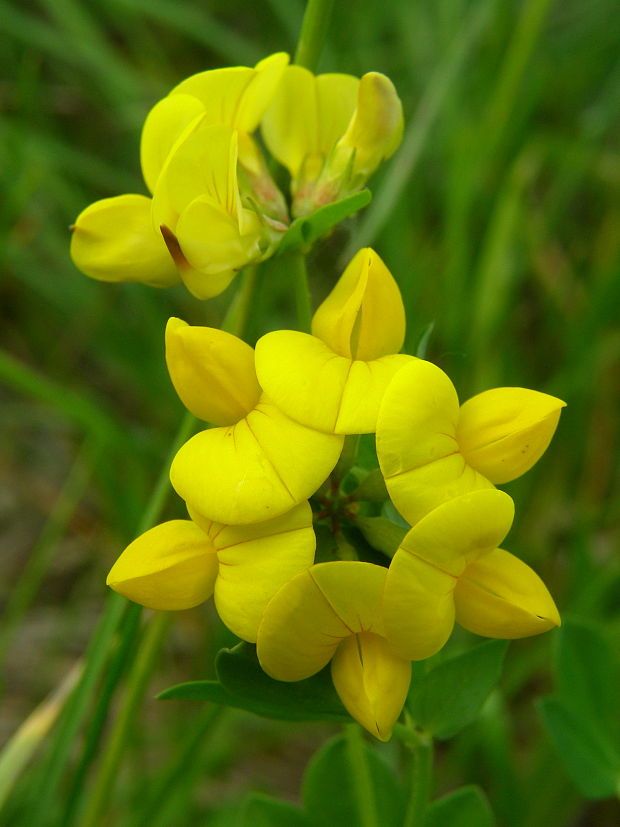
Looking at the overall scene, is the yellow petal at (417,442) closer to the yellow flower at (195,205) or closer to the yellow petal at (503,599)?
the yellow petal at (503,599)

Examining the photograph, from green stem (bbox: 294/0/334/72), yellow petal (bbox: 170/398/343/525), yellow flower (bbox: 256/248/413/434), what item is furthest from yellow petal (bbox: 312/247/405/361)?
green stem (bbox: 294/0/334/72)

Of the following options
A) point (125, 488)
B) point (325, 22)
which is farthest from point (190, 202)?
point (125, 488)

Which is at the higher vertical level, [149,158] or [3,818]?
[149,158]

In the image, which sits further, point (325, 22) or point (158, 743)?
point (158, 743)

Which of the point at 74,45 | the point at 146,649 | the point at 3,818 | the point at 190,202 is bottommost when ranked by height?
the point at 3,818

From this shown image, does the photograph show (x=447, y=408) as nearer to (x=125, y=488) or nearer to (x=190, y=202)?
(x=190, y=202)

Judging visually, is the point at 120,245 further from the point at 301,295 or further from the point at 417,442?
the point at 417,442

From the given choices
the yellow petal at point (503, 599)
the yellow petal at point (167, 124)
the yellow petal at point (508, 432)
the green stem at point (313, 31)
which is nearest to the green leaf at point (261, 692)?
→ the yellow petal at point (503, 599)

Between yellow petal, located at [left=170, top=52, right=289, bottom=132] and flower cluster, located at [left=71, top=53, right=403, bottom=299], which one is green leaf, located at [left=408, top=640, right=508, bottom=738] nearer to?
flower cluster, located at [left=71, top=53, right=403, bottom=299]
